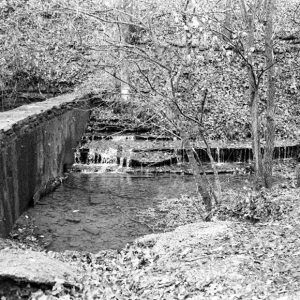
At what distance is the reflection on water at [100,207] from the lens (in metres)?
A: 9.35

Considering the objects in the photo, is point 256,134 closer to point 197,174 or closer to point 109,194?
point 197,174

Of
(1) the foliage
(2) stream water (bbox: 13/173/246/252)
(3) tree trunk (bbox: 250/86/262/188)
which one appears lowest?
(2) stream water (bbox: 13/173/246/252)

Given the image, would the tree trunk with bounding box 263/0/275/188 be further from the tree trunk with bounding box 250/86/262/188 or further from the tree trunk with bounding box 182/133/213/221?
the tree trunk with bounding box 182/133/213/221

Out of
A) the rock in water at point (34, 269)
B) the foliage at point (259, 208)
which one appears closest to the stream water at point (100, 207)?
the foliage at point (259, 208)

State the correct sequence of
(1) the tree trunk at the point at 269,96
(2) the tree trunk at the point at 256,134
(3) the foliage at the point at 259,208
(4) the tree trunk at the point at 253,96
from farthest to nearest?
1. (1) the tree trunk at the point at 269,96
2. (2) the tree trunk at the point at 256,134
3. (4) the tree trunk at the point at 253,96
4. (3) the foliage at the point at 259,208

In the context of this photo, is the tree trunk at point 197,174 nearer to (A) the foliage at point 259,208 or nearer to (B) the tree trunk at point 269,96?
(A) the foliage at point 259,208

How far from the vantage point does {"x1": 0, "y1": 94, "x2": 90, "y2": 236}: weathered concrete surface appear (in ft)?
29.7

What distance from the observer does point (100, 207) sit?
11.3 m

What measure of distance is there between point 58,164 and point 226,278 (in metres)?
9.44

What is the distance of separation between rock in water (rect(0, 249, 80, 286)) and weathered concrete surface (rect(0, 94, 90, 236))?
11.2ft

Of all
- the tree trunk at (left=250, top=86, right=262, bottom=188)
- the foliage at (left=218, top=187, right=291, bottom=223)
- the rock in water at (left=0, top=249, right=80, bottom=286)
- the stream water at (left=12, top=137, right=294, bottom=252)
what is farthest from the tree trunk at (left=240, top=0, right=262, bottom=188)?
the rock in water at (left=0, top=249, right=80, bottom=286)

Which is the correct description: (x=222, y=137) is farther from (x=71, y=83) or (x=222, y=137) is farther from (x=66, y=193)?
(x=71, y=83)

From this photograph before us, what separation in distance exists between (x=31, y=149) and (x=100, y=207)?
2206 millimetres

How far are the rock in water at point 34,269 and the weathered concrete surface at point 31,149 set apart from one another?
3399mm
